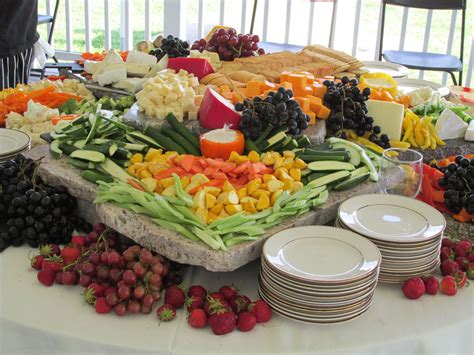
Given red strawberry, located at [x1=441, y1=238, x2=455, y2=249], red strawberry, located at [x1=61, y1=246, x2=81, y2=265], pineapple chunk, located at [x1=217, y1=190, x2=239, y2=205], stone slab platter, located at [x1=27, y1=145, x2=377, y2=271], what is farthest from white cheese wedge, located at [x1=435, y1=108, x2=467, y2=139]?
red strawberry, located at [x1=61, y1=246, x2=81, y2=265]

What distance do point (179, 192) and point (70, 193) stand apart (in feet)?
1.22

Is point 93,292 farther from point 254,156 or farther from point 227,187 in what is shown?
point 254,156

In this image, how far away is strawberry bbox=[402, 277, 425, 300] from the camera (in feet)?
4.53

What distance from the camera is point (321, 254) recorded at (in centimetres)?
135

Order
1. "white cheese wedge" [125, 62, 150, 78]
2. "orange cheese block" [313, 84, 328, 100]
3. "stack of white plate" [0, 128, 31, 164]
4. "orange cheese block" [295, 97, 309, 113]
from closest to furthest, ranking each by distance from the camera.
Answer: "stack of white plate" [0, 128, 31, 164] → "orange cheese block" [295, 97, 309, 113] → "orange cheese block" [313, 84, 328, 100] → "white cheese wedge" [125, 62, 150, 78]

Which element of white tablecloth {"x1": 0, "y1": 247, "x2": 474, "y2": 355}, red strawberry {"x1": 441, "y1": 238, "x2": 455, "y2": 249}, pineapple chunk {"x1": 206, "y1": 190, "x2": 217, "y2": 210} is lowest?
white tablecloth {"x1": 0, "y1": 247, "x2": 474, "y2": 355}

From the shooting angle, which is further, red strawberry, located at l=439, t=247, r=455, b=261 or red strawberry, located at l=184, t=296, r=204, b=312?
red strawberry, located at l=439, t=247, r=455, b=261

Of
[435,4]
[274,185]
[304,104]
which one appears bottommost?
[274,185]

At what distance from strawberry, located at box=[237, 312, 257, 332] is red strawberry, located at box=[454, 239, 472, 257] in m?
0.58

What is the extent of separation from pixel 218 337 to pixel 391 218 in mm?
535

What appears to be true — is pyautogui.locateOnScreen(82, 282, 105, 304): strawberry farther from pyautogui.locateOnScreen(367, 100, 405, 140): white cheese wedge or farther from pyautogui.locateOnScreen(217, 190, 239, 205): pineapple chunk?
pyautogui.locateOnScreen(367, 100, 405, 140): white cheese wedge

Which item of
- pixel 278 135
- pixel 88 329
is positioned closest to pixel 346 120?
pixel 278 135

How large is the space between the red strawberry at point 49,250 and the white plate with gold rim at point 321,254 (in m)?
0.50

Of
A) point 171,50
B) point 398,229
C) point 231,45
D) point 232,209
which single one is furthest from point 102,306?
point 231,45
